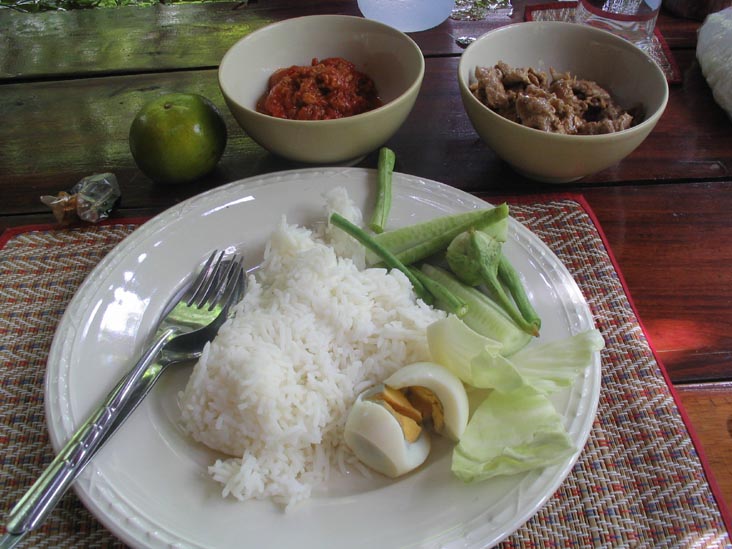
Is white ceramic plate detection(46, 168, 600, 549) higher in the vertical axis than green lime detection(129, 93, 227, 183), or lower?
lower

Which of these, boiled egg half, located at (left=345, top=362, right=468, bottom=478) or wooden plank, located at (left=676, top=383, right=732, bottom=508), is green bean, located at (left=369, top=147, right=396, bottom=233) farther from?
wooden plank, located at (left=676, top=383, right=732, bottom=508)

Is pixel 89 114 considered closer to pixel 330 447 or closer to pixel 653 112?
pixel 330 447

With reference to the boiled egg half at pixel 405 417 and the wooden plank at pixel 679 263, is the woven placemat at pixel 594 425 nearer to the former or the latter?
the wooden plank at pixel 679 263

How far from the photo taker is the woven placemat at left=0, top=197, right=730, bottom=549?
3.18 feet

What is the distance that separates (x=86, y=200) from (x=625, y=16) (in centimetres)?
193

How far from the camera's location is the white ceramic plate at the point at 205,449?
2.90ft

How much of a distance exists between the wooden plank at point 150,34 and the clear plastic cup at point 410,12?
0.13 ft

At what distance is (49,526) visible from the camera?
38.1 inches

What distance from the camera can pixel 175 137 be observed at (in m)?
1.46

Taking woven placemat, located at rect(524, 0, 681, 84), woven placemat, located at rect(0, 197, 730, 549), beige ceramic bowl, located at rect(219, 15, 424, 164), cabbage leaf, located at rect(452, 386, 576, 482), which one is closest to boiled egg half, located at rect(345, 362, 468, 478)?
cabbage leaf, located at rect(452, 386, 576, 482)

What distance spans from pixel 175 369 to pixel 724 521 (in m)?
1.03

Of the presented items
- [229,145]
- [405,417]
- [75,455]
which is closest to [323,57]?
[229,145]

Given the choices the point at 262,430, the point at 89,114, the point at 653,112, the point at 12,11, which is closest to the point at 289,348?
the point at 262,430

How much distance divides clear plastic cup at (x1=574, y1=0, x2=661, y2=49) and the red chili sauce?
101cm
